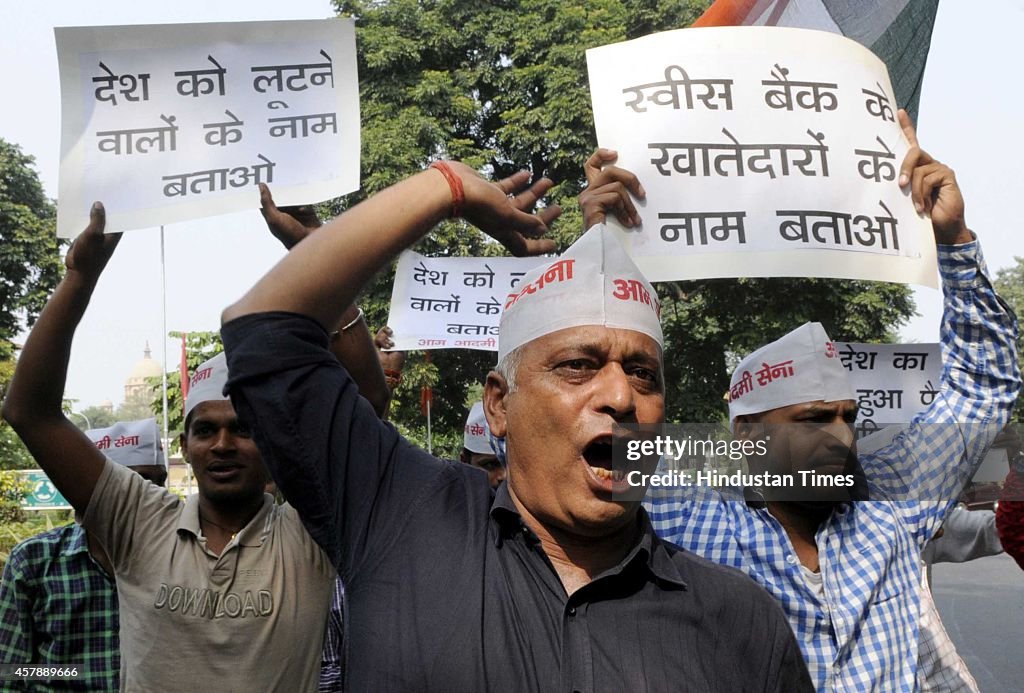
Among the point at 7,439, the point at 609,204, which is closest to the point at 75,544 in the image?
the point at 609,204

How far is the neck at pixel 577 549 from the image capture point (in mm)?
1950

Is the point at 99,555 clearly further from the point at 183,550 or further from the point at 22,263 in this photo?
the point at 22,263

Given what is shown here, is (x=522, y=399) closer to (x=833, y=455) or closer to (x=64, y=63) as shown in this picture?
(x=833, y=455)

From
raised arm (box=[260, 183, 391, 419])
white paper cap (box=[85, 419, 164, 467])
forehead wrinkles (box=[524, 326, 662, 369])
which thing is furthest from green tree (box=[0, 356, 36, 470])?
forehead wrinkles (box=[524, 326, 662, 369])

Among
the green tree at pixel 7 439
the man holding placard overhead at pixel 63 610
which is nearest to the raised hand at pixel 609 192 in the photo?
the man holding placard overhead at pixel 63 610

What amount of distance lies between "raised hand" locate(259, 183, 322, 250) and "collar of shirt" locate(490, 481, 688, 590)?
3.77 feet

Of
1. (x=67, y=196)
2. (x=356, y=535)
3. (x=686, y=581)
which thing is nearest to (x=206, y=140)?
(x=67, y=196)

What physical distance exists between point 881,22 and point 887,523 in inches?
92.1

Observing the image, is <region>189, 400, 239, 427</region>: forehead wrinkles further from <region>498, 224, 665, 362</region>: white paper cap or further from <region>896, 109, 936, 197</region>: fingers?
<region>896, 109, 936, 197</region>: fingers

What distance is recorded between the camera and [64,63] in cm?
350

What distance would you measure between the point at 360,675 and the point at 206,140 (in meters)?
2.22

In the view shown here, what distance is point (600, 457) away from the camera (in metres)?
1.93

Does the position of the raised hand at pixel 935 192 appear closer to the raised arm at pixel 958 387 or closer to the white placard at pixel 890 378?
the raised arm at pixel 958 387

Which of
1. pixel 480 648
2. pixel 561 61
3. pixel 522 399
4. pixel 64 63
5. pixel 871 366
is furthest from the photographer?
pixel 561 61
